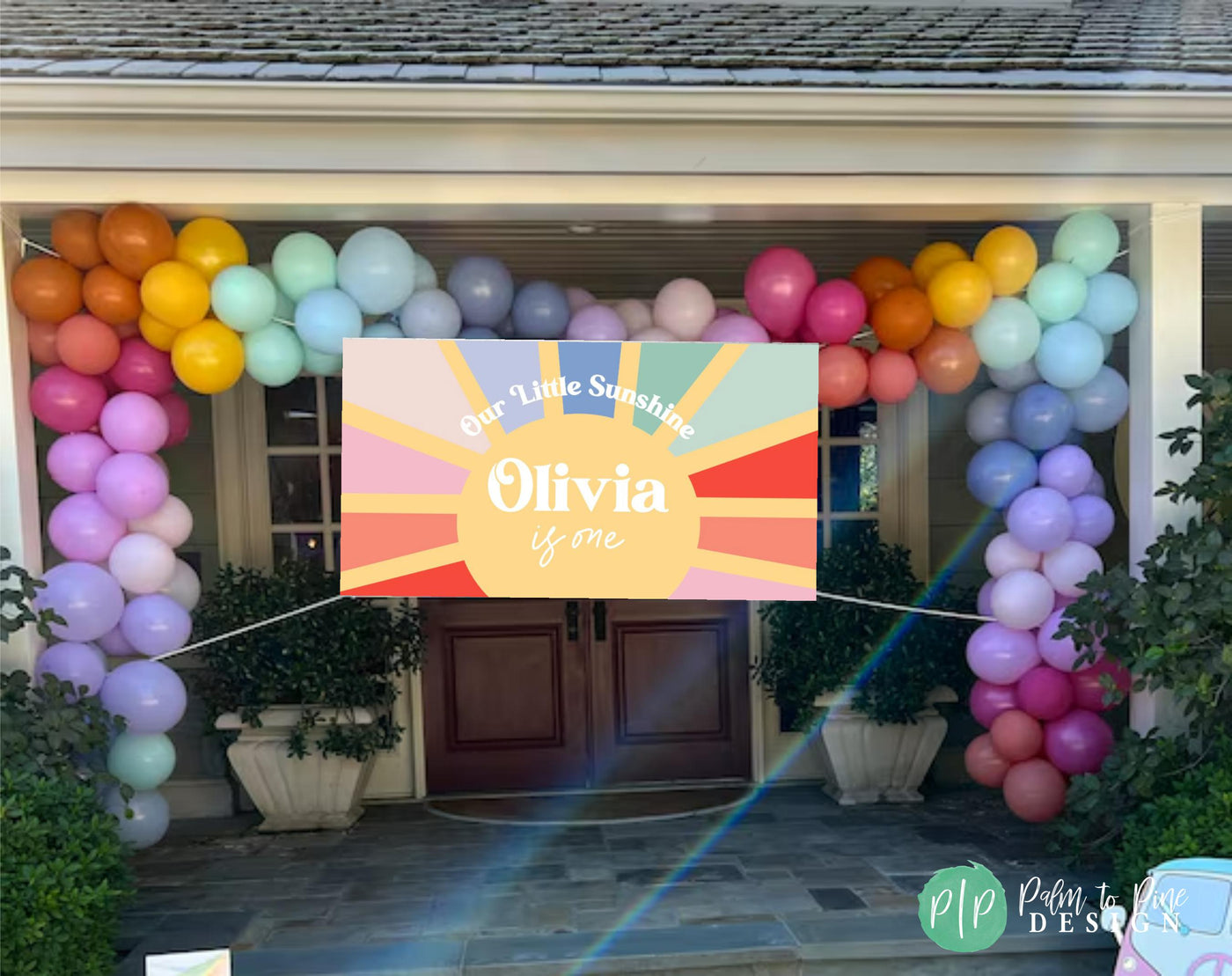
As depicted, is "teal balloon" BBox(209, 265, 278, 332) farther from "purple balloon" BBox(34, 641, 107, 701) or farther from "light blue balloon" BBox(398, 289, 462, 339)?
"purple balloon" BBox(34, 641, 107, 701)

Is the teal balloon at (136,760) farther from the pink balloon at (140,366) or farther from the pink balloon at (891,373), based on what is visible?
the pink balloon at (891,373)

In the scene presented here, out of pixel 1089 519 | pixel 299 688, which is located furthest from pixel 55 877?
pixel 1089 519

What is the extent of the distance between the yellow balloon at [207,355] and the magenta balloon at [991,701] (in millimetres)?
2773

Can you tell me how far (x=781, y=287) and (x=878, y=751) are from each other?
232 cm

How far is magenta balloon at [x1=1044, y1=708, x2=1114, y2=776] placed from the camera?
10.6ft

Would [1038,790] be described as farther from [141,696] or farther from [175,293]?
[175,293]

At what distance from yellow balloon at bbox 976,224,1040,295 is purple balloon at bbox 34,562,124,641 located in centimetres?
300

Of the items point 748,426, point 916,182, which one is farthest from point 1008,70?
point 748,426

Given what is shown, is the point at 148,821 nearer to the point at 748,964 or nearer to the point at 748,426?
the point at 748,964

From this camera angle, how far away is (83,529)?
2955 mm

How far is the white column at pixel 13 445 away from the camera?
113 inches

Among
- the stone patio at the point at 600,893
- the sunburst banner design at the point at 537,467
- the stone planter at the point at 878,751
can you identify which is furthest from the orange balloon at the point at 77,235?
the stone planter at the point at 878,751

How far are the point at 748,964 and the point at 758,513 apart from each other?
1337 millimetres

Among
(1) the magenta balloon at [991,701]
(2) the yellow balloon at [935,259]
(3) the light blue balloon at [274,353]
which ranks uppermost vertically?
(2) the yellow balloon at [935,259]
